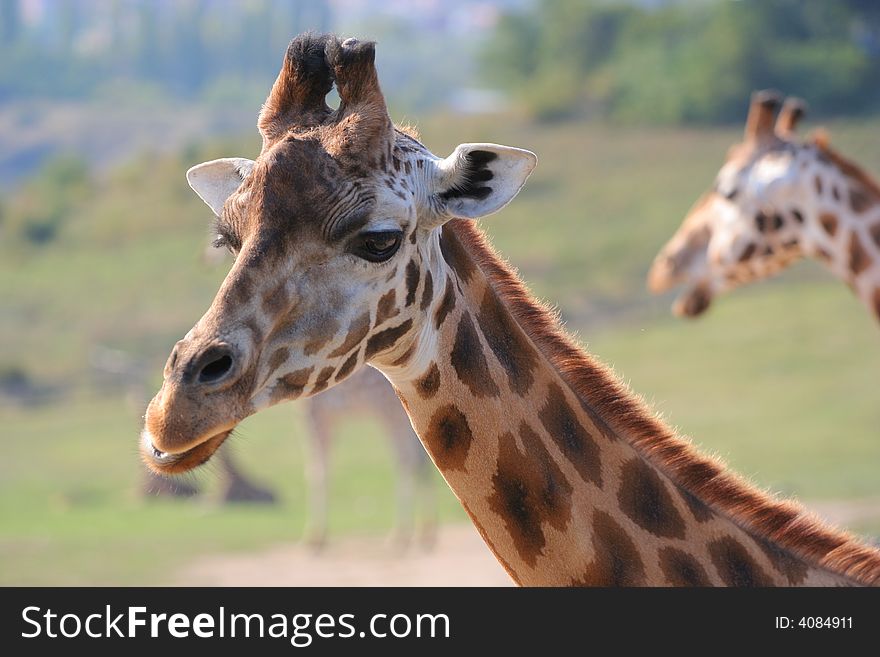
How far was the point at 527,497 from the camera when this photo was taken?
490 centimetres

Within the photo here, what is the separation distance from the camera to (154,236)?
41.8 m

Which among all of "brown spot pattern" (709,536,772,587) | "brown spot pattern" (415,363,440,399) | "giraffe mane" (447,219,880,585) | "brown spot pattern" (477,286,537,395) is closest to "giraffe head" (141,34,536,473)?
"brown spot pattern" (415,363,440,399)

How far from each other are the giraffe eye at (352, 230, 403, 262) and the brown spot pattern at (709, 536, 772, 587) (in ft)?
5.13

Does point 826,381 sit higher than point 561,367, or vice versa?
point 826,381

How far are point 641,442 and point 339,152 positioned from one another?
60.7 inches

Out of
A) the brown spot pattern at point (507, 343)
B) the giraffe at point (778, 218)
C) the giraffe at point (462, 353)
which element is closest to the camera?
the giraffe at point (462, 353)

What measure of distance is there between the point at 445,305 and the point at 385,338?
0.98ft

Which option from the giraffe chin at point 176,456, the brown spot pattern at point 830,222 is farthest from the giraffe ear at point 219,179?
the brown spot pattern at point 830,222

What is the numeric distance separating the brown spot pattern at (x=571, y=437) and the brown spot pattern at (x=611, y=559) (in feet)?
0.50

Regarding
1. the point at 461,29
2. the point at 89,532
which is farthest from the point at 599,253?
the point at 461,29

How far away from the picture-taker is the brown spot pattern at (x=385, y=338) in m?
4.76

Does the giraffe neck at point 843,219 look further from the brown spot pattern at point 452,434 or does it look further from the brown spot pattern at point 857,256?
the brown spot pattern at point 452,434

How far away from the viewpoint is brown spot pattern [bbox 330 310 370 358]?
4660 millimetres
